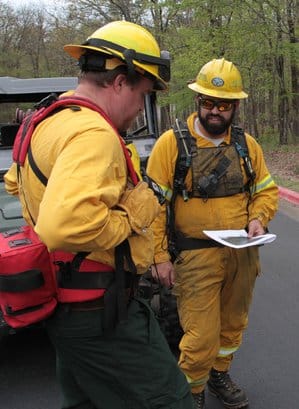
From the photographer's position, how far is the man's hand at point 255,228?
3021mm

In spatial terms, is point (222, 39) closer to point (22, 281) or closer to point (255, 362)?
point (255, 362)

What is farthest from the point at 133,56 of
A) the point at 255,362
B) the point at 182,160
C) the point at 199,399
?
the point at 255,362

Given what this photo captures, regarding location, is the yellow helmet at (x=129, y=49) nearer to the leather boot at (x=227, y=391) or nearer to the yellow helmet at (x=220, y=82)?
the yellow helmet at (x=220, y=82)

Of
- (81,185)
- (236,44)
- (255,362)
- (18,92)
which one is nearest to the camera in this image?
(81,185)

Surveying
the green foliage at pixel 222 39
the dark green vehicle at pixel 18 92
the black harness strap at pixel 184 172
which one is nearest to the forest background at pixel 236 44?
the green foliage at pixel 222 39

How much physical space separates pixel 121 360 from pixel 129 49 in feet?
3.45

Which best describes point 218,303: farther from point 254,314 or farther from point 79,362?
point 254,314

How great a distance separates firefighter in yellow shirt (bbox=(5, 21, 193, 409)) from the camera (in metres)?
1.71

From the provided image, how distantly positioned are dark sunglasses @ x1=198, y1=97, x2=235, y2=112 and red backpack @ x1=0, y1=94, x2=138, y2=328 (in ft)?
4.05

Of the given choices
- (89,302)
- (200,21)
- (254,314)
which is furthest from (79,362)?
(200,21)

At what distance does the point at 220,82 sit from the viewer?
3.00m

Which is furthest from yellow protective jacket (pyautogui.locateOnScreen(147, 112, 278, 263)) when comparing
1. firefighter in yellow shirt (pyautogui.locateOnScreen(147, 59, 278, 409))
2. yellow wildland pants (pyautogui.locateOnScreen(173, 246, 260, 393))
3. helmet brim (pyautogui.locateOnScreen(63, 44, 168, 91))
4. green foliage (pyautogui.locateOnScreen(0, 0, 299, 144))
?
green foliage (pyautogui.locateOnScreen(0, 0, 299, 144))

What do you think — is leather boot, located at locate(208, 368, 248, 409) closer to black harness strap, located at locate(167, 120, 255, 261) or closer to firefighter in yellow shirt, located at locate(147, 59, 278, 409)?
firefighter in yellow shirt, located at locate(147, 59, 278, 409)

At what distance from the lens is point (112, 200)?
1.73 m
